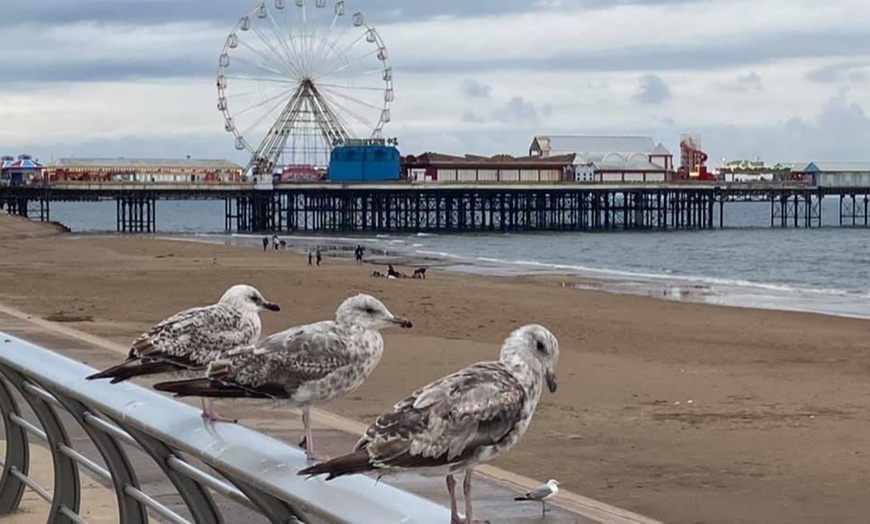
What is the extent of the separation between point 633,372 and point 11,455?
446 inches

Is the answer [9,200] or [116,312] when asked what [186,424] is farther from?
[9,200]

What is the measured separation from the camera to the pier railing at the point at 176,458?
244cm

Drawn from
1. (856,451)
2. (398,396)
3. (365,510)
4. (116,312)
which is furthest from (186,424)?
(116,312)

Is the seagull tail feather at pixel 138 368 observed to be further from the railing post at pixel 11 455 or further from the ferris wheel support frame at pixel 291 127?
the ferris wheel support frame at pixel 291 127

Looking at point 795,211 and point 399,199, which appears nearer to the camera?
point 399,199

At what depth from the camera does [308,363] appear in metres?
4.58

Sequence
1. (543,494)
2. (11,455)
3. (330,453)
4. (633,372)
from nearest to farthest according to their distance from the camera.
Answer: (11,455)
(543,494)
(330,453)
(633,372)

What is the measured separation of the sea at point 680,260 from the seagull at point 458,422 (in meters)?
23.7

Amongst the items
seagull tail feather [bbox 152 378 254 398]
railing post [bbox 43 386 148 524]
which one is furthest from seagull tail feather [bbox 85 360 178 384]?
railing post [bbox 43 386 148 524]

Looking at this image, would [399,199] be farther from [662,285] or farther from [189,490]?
[189,490]

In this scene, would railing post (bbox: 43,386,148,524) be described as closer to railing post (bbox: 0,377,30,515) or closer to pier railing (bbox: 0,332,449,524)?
pier railing (bbox: 0,332,449,524)

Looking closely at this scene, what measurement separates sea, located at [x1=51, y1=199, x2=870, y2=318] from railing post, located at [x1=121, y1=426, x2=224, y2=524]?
24.7 m

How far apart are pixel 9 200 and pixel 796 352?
7639cm

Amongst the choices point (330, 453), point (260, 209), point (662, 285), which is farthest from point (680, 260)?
point (330, 453)
